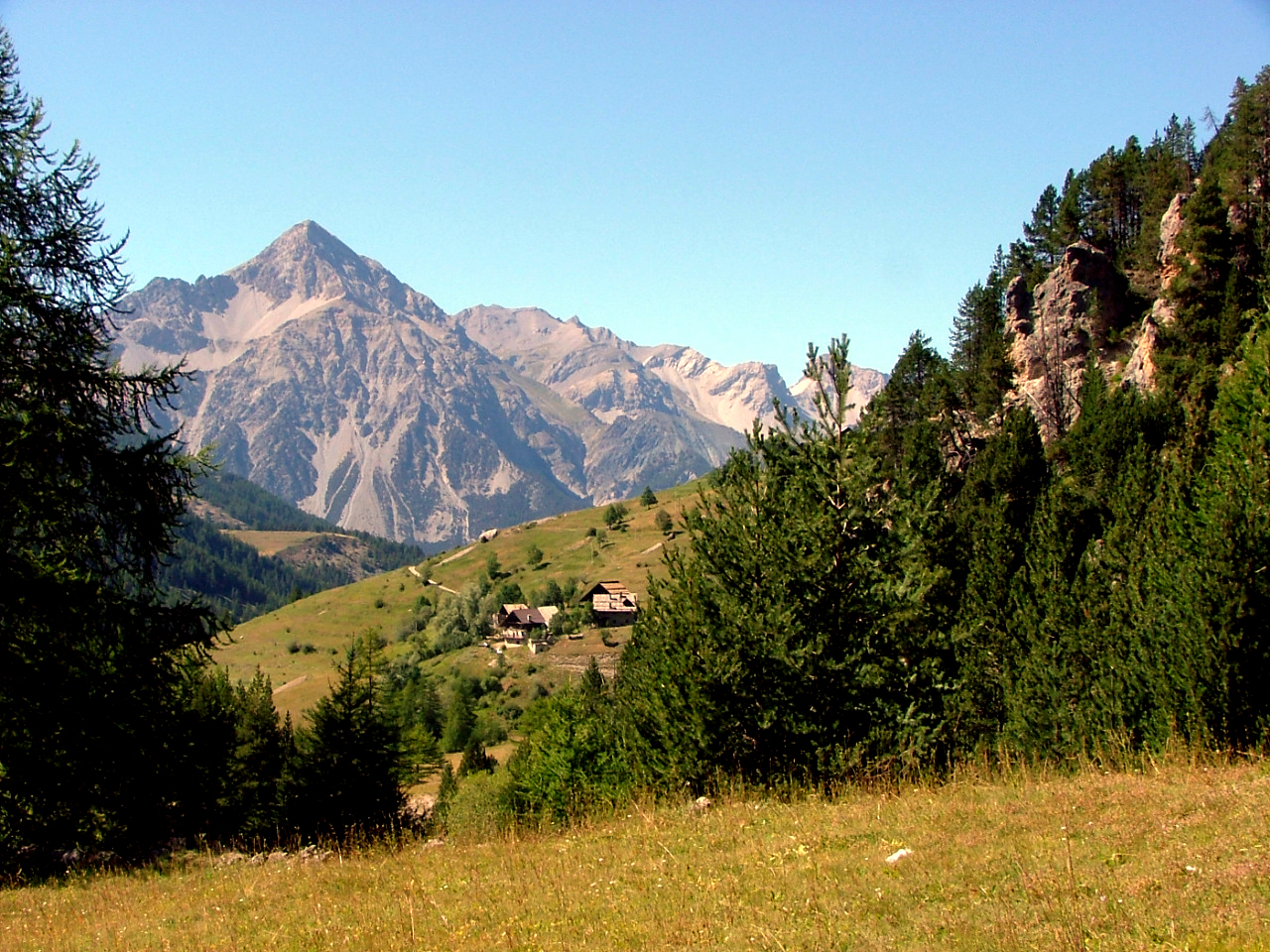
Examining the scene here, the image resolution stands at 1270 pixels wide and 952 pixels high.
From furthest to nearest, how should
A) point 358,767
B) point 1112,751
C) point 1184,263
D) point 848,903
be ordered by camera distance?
point 1184,263, point 358,767, point 1112,751, point 848,903

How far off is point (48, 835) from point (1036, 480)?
5440 cm

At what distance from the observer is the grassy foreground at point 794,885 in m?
8.59

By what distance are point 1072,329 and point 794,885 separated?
78.0 meters

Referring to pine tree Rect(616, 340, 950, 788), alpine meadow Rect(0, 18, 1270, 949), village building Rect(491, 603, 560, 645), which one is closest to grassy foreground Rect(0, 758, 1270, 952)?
alpine meadow Rect(0, 18, 1270, 949)

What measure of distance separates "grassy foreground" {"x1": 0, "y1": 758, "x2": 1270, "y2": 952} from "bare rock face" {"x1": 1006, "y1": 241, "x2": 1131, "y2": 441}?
69324 mm

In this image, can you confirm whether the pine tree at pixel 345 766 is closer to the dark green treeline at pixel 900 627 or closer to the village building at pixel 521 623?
the dark green treeline at pixel 900 627

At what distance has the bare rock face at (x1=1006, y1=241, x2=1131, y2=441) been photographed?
77.2 meters

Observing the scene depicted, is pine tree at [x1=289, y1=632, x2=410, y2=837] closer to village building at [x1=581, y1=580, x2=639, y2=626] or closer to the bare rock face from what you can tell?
the bare rock face

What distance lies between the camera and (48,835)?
16.1 meters

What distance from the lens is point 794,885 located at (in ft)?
34.2

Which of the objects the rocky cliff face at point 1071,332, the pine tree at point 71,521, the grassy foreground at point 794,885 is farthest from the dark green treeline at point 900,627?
the rocky cliff face at point 1071,332

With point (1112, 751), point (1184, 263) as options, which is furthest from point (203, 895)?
point (1184, 263)

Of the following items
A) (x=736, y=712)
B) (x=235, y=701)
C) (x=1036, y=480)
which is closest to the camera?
(x=736, y=712)

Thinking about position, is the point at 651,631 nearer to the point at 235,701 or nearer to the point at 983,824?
the point at 983,824
